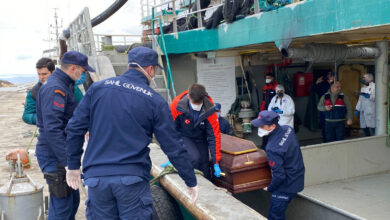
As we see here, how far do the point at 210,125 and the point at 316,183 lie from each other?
3.13 meters

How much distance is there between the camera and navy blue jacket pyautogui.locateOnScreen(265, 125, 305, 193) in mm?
4441

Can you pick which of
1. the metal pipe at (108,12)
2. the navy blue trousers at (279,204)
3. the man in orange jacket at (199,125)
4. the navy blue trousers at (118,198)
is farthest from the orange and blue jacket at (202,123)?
the metal pipe at (108,12)

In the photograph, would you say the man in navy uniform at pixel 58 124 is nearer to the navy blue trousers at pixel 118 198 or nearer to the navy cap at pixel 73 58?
the navy cap at pixel 73 58

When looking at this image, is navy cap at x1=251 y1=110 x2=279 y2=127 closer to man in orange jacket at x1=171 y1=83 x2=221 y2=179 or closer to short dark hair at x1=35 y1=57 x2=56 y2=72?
man in orange jacket at x1=171 y1=83 x2=221 y2=179

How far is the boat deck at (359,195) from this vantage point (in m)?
5.51

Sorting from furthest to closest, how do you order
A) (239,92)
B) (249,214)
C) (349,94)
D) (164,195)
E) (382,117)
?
(349,94), (239,92), (382,117), (164,195), (249,214)

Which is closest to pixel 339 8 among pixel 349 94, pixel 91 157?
pixel 91 157

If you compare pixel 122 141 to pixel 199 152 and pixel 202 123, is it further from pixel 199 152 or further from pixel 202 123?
pixel 199 152

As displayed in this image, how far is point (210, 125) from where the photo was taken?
450cm

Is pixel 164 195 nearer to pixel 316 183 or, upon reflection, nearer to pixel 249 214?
pixel 249 214

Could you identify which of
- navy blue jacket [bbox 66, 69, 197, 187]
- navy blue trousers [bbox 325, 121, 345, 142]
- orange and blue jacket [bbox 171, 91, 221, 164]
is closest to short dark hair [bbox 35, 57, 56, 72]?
orange and blue jacket [bbox 171, 91, 221, 164]

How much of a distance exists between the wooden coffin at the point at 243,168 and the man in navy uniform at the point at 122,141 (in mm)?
1659

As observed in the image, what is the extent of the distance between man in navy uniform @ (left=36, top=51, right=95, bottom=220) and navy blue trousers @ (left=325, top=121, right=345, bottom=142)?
626 centimetres

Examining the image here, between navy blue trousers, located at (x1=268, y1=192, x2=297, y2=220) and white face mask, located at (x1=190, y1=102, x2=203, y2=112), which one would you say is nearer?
white face mask, located at (x1=190, y1=102, x2=203, y2=112)
